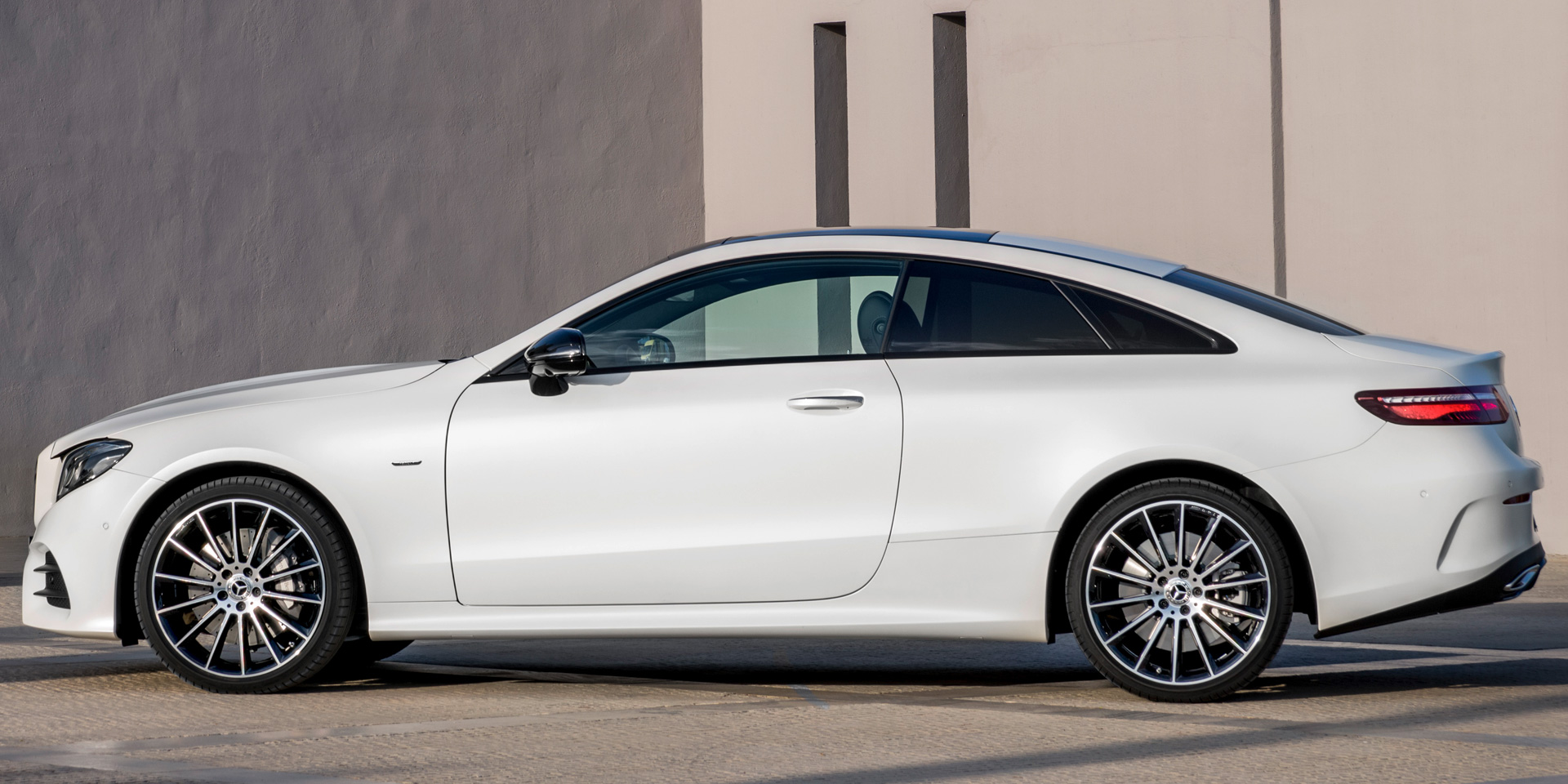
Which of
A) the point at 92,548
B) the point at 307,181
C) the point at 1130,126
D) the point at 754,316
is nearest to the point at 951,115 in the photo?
the point at 1130,126

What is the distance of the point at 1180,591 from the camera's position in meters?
5.96

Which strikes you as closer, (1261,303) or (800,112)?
(1261,303)

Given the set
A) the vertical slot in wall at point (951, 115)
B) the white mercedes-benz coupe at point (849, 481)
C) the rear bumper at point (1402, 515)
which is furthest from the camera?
the vertical slot in wall at point (951, 115)

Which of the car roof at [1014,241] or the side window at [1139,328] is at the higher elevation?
the car roof at [1014,241]

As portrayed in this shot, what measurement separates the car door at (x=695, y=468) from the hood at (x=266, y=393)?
0.36m

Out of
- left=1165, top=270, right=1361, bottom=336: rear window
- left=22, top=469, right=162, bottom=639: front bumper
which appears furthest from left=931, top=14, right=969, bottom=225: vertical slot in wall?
left=22, top=469, right=162, bottom=639: front bumper

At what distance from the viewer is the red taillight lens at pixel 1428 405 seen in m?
5.81

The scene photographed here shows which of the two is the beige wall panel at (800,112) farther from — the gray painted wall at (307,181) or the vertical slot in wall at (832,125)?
the gray painted wall at (307,181)

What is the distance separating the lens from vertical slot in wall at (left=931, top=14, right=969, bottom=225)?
14086 mm

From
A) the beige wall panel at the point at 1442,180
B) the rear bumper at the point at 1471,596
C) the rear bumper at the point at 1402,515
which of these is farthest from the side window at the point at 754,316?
the beige wall panel at the point at 1442,180

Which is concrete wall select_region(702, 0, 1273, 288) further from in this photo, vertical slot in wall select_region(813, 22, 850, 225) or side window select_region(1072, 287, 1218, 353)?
side window select_region(1072, 287, 1218, 353)

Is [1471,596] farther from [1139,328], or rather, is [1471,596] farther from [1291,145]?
[1291,145]

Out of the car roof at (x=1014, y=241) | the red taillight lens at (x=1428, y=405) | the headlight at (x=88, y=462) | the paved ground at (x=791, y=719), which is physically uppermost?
the car roof at (x=1014, y=241)

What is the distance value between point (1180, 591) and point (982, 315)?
1.12 m
